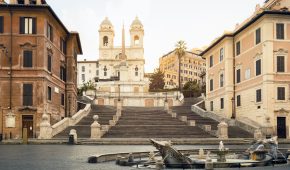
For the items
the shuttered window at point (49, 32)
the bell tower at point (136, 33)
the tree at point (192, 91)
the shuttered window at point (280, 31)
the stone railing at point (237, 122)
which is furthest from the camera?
the bell tower at point (136, 33)

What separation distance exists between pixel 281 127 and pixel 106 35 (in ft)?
382

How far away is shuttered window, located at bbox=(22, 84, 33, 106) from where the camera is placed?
1654 inches

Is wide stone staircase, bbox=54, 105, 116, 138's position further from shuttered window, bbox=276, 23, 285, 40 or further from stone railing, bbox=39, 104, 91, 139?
shuttered window, bbox=276, 23, 285, 40

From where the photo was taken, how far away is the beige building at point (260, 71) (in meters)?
43.7

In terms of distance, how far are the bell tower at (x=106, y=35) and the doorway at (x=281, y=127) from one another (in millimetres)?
114776

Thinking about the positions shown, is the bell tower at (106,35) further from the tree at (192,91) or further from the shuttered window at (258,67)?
the shuttered window at (258,67)

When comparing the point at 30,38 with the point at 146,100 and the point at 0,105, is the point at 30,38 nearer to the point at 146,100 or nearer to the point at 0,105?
the point at 0,105

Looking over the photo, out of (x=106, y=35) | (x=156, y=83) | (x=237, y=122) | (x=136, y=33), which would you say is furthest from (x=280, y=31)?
(x=106, y=35)

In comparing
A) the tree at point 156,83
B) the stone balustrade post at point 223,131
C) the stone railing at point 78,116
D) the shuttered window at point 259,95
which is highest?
the tree at point 156,83

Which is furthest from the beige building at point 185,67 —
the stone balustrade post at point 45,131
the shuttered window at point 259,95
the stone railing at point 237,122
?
the stone balustrade post at point 45,131

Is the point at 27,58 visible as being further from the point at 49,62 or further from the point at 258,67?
the point at 258,67

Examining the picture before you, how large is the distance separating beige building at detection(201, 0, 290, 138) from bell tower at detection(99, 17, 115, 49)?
10336 cm

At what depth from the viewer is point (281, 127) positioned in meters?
43.8

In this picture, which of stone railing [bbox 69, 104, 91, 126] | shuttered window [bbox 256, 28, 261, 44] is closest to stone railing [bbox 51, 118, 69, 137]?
stone railing [bbox 69, 104, 91, 126]
